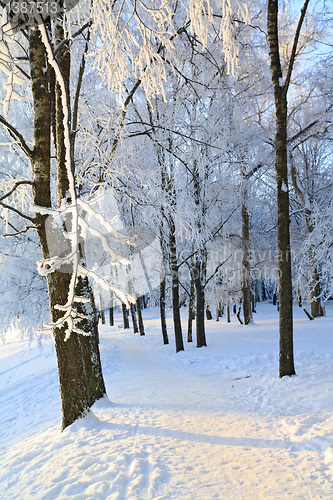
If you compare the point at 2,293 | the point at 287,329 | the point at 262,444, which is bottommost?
the point at 262,444

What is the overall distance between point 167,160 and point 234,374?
23.0 ft

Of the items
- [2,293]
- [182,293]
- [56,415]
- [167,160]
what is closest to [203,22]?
[56,415]

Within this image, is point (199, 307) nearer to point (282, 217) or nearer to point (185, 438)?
point (282, 217)

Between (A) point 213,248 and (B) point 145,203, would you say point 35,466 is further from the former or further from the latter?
(A) point 213,248

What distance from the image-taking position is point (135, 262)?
4770 mm

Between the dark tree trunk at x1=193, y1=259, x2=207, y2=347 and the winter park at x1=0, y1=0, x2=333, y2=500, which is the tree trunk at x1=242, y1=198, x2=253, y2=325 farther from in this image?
the dark tree trunk at x1=193, y1=259, x2=207, y2=347

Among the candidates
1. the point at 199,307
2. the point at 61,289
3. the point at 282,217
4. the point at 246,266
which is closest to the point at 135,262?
the point at 61,289

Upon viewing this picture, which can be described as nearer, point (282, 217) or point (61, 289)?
point (61, 289)

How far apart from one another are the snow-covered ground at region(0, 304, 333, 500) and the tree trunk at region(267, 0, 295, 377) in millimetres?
577

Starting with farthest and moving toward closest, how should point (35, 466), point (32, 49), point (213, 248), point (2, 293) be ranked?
point (213, 248) → point (2, 293) → point (32, 49) → point (35, 466)

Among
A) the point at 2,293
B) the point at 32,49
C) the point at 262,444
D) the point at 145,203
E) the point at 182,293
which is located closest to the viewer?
the point at 262,444

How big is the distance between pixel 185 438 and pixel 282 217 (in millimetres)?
4076

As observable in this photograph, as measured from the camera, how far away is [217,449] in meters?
3.29

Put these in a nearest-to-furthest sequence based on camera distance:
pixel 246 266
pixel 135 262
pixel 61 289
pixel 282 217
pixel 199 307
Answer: pixel 61 289 → pixel 135 262 → pixel 282 217 → pixel 199 307 → pixel 246 266
